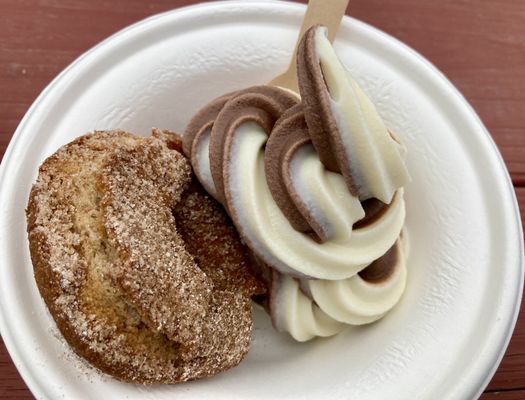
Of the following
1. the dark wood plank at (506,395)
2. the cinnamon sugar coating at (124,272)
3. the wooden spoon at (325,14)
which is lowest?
the dark wood plank at (506,395)

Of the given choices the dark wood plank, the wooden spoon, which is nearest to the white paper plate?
the wooden spoon

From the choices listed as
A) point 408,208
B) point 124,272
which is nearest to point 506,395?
point 408,208

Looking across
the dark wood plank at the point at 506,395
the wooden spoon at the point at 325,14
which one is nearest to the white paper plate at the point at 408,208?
the wooden spoon at the point at 325,14

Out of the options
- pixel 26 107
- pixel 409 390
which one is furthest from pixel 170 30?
pixel 409 390

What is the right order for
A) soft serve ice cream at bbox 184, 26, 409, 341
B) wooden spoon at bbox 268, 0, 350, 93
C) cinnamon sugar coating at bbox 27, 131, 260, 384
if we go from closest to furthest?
cinnamon sugar coating at bbox 27, 131, 260, 384, soft serve ice cream at bbox 184, 26, 409, 341, wooden spoon at bbox 268, 0, 350, 93

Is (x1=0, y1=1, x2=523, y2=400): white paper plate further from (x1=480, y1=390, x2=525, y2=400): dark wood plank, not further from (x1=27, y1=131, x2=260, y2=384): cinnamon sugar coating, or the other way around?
(x1=480, y1=390, x2=525, y2=400): dark wood plank

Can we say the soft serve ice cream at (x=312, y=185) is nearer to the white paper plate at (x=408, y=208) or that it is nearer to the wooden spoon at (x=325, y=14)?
the white paper plate at (x=408, y=208)

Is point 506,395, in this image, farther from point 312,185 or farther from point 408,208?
point 312,185
